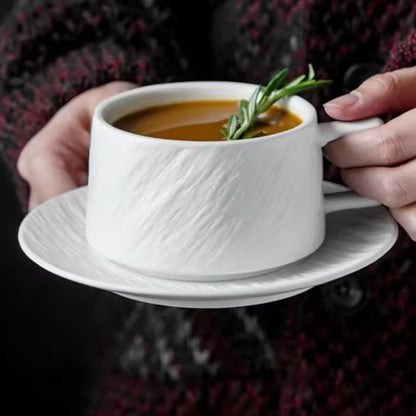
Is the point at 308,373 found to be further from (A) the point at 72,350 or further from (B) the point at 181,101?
(A) the point at 72,350

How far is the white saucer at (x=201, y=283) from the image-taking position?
44cm

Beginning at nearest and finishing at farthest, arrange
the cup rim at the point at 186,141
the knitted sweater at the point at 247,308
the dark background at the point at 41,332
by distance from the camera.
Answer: the cup rim at the point at 186,141 → the knitted sweater at the point at 247,308 → the dark background at the point at 41,332

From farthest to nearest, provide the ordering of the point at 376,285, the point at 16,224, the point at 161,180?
the point at 16,224 → the point at 376,285 → the point at 161,180

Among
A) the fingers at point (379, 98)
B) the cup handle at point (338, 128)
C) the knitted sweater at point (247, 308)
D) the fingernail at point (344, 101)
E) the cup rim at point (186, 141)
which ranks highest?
→ the cup rim at point (186, 141)

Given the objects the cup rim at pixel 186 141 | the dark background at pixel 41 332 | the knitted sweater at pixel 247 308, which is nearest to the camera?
the cup rim at pixel 186 141

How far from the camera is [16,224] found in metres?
1.05

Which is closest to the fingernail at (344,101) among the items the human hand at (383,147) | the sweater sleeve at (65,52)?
the human hand at (383,147)

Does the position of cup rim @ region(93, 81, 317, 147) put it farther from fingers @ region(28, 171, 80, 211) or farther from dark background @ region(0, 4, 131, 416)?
dark background @ region(0, 4, 131, 416)

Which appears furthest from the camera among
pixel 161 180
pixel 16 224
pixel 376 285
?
pixel 16 224

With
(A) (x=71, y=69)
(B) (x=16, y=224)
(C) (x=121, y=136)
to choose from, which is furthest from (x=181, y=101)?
(B) (x=16, y=224)

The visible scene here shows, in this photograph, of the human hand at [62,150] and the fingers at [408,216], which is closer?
the fingers at [408,216]

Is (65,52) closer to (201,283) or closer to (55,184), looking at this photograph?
(55,184)

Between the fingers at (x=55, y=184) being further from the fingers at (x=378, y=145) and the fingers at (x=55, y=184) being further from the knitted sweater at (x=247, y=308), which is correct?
the fingers at (x=378, y=145)

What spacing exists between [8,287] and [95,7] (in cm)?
47
